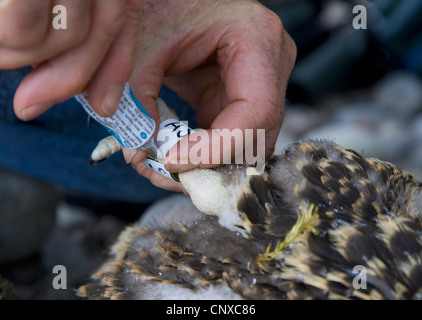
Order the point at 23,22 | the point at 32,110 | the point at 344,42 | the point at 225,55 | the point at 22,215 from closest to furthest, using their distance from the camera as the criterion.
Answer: the point at 23,22 → the point at 32,110 → the point at 225,55 → the point at 22,215 → the point at 344,42

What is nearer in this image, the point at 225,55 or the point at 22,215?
the point at 225,55

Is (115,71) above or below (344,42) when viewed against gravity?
above

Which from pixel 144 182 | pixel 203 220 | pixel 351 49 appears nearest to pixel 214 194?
pixel 203 220

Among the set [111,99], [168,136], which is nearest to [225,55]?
[168,136]

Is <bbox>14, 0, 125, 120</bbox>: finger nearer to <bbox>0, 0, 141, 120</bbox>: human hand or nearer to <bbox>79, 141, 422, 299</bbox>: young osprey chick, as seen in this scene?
<bbox>0, 0, 141, 120</bbox>: human hand

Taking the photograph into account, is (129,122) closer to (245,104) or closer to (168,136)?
(168,136)

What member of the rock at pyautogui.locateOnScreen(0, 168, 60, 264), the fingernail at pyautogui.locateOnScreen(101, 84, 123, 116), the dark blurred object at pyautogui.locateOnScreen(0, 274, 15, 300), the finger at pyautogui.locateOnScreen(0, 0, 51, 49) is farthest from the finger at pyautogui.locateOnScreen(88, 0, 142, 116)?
the rock at pyautogui.locateOnScreen(0, 168, 60, 264)
